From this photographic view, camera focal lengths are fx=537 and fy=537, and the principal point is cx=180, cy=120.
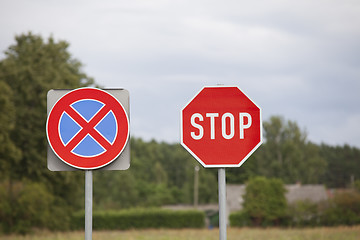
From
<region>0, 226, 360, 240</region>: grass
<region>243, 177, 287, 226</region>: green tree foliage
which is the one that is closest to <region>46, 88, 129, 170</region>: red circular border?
<region>0, 226, 360, 240</region>: grass

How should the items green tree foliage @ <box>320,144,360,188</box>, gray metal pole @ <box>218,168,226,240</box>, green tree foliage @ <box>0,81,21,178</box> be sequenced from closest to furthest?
gray metal pole @ <box>218,168,226,240</box>
green tree foliage @ <box>0,81,21,178</box>
green tree foliage @ <box>320,144,360,188</box>

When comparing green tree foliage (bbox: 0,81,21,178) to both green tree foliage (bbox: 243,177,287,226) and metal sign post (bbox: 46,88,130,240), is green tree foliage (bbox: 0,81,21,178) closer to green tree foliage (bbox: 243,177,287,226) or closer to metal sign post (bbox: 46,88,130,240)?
green tree foliage (bbox: 243,177,287,226)

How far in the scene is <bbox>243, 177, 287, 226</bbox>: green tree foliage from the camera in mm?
46688

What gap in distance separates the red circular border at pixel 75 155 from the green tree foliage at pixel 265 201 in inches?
1733

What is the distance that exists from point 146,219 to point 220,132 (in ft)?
148

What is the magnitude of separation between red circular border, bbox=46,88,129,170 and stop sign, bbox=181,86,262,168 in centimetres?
42

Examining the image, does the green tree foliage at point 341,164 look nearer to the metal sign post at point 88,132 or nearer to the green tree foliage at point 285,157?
the green tree foliage at point 285,157

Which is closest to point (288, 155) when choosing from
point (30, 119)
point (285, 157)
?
point (285, 157)

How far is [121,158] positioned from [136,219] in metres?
44.5

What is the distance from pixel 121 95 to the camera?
3674 mm

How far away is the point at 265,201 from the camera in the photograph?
46.7 metres

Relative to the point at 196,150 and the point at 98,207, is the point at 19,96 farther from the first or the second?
the point at 196,150

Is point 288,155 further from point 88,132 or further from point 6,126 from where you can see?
point 88,132

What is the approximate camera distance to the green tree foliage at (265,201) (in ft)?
153
